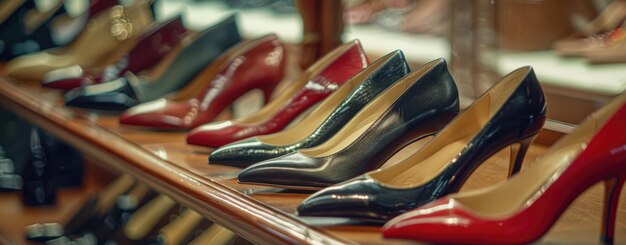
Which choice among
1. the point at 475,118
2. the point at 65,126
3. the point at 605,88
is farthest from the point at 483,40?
the point at 65,126

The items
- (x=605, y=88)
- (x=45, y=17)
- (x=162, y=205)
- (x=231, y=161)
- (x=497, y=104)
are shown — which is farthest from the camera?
(x=45, y=17)

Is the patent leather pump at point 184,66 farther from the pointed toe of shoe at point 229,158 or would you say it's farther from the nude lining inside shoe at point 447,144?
the nude lining inside shoe at point 447,144

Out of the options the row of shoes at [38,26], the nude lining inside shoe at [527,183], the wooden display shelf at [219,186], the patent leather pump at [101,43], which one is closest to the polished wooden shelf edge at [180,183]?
the wooden display shelf at [219,186]

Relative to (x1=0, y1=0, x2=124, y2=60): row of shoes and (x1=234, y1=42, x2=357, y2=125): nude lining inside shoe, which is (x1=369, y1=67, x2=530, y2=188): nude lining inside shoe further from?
(x1=0, y1=0, x2=124, y2=60): row of shoes

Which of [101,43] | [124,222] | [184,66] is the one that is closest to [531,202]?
[184,66]

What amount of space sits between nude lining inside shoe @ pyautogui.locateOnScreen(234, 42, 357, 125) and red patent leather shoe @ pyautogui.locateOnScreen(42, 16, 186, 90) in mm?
427

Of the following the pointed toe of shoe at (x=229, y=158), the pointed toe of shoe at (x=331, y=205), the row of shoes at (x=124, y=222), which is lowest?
the row of shoes at (x=124, y=222)

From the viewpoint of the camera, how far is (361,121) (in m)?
0.86

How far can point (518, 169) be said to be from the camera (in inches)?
30.6

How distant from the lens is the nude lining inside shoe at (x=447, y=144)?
750 mm

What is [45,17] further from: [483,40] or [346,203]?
[346,203]

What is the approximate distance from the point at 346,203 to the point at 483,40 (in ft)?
1.92

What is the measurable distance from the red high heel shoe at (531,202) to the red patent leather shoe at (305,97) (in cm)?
36

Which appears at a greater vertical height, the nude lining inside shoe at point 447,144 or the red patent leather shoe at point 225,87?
the nude lining inside shoe at point 447,144
